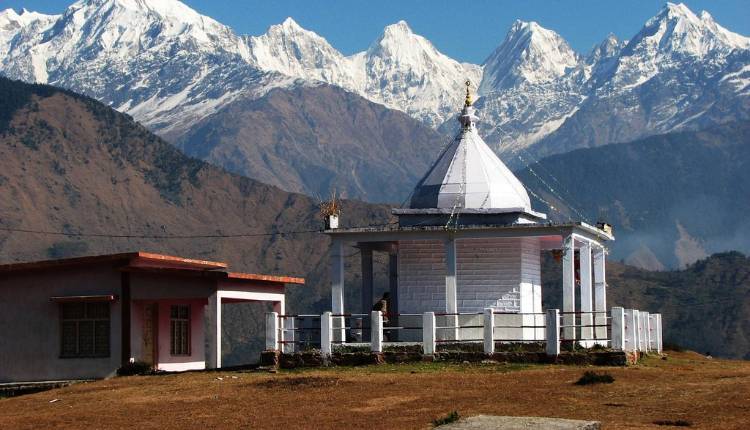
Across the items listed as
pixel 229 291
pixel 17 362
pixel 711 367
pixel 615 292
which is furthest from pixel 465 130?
pixel 615 292

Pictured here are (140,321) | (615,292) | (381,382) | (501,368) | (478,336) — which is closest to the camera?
(381,382)

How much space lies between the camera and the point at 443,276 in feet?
147

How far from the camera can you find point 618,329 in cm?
3797

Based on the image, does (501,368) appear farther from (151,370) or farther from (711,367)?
(151,370)

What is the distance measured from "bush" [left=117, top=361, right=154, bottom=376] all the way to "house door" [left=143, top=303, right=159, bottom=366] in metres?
1.73

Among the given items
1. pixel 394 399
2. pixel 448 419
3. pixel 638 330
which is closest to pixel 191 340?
pixel 638 330

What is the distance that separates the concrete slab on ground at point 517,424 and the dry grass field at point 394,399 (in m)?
2.54

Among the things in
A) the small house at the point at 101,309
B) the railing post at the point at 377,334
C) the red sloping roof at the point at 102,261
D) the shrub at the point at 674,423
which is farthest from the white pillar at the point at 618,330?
the red sloping roof at the point at 102,261

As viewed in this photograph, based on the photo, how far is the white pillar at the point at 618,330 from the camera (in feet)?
125

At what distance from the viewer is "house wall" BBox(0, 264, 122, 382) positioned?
4616cm

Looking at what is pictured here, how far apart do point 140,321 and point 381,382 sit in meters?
13.9

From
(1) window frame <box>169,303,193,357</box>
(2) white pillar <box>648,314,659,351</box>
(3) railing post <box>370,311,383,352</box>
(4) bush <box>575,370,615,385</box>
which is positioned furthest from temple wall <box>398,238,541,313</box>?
(4) bush <box>575,370,615,385</box>

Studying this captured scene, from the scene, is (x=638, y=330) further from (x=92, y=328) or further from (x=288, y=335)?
(x=92, y=328)

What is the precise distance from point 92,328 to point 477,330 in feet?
41.1
